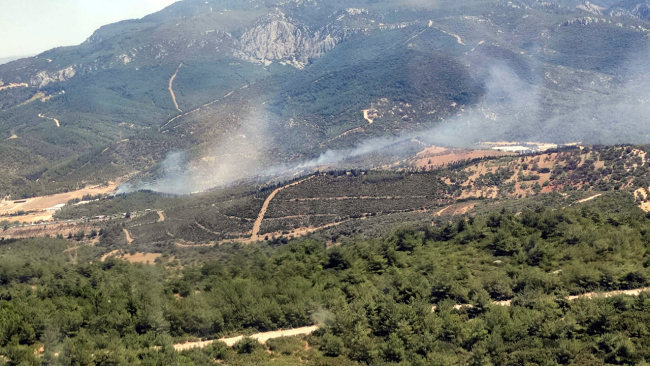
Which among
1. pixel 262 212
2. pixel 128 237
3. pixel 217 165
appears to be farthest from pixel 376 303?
pixel 217 165

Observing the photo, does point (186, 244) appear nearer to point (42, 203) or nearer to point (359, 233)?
point (359, 233)

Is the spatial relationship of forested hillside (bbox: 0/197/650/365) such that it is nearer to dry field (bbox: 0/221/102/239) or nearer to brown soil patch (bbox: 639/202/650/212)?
brown soil patch (bbox: 639/202/650/212)

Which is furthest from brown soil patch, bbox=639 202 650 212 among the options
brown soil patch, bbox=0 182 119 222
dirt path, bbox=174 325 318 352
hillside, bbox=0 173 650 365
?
brown soil patch, bbox=0 182 119 222

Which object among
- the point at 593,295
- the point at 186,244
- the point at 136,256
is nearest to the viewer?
the point at 593,295

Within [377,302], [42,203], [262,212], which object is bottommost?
[262,212]

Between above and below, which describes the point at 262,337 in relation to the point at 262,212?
above

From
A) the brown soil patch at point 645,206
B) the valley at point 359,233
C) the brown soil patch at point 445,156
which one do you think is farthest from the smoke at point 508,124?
the brown soil patch at point 645,206

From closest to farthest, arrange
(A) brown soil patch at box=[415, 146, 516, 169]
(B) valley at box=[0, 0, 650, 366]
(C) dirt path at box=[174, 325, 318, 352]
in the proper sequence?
(B) valley at box=[0, 0, 650, 366] → (C) dirt path at box=[174, 325, 318, 352] → (A) brown soil patch at box=[415, 146, 516, 169]

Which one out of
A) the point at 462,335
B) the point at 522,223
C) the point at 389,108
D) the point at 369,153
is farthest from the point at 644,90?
the point at 462,335

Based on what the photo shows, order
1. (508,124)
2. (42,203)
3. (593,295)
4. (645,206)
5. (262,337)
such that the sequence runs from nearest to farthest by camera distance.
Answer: (593,295), (262,337), (645,206), (42,203), (508,124)
